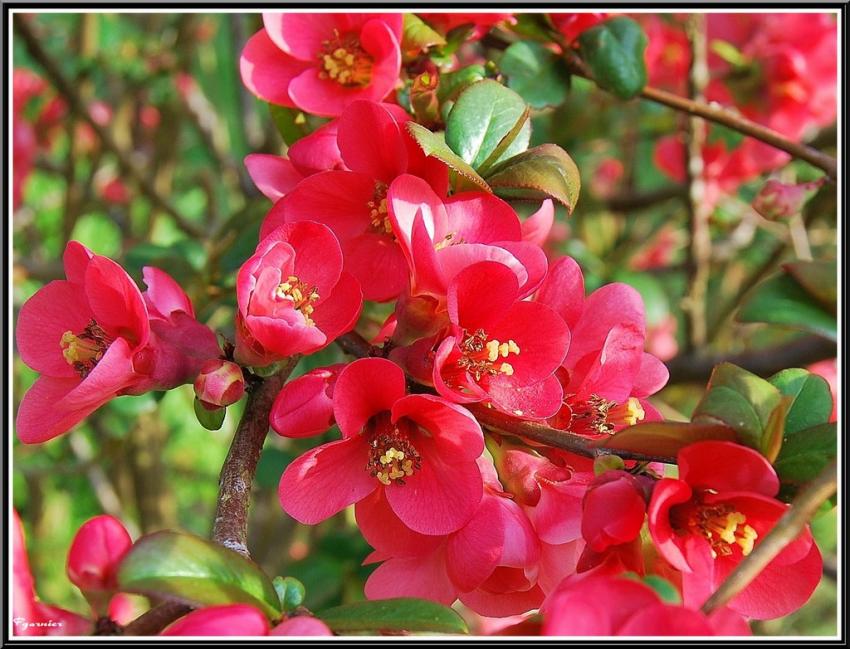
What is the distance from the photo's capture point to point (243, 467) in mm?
629

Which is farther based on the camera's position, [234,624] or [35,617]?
[35,617]

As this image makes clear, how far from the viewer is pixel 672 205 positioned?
7.41 ft

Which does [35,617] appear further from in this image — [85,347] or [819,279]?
[819,279]

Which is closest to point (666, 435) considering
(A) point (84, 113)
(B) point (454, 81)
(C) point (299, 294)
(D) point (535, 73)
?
(C) point (299, 294)

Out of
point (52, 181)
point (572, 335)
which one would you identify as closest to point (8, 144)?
point (572, 335)

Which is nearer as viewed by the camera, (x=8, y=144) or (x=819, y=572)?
(x=819, y=572)

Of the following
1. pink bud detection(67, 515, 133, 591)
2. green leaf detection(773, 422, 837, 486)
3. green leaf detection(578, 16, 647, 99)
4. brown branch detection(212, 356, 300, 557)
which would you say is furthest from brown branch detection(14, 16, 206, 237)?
green leaf detection(773, 422, 837, 486)

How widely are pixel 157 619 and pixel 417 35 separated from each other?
0.57 meters

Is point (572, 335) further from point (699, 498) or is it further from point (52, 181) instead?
point (52, 181)

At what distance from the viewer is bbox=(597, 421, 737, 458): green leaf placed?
0.56 meters

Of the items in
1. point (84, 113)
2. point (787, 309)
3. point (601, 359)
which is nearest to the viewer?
point (787, 309)

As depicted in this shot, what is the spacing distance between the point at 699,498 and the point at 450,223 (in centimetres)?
27

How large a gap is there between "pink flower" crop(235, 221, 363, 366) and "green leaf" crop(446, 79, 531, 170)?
14 cm

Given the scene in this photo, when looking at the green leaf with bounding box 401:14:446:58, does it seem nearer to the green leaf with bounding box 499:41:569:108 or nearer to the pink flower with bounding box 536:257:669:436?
the green leaf with bounding box 499:41:569:108
